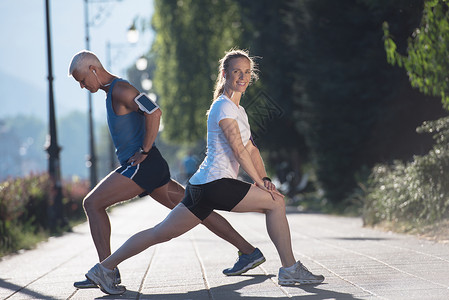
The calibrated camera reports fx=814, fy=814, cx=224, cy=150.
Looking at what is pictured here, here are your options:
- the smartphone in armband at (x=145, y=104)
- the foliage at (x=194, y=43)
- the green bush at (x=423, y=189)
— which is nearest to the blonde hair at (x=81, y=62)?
the smartphone in armband at (x=145, y=104)

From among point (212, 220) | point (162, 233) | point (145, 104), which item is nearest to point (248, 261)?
point (212, 220)

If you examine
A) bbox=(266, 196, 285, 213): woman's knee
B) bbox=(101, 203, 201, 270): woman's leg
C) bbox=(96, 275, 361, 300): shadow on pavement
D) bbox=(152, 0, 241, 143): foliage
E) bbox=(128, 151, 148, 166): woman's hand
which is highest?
bbox=(152, 0, 241, 143): foliage

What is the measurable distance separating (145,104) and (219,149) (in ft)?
2.91

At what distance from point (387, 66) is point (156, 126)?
43.6 feet

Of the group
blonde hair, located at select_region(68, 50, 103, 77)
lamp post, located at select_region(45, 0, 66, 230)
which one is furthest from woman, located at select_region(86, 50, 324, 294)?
lamp post, located at select_region(45, 0, 66, 230)

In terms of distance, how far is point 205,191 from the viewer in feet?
20.2

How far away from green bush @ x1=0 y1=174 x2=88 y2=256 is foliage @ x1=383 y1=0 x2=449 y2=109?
664cm

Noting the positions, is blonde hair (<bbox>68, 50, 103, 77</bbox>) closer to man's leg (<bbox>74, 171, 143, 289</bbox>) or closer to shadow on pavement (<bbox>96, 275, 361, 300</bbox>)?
man's leg (<bbox>74, 171, 143, 289</bbox>)

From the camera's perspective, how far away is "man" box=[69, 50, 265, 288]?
6.71 m

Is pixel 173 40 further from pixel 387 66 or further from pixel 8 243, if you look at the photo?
pixel 8 243

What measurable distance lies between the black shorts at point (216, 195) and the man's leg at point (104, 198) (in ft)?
2.36

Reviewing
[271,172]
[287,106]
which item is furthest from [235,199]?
[271,172]

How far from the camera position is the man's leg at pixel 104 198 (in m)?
6.70

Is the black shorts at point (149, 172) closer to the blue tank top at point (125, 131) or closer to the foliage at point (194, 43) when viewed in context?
the blue tank top at point (125, 131)
